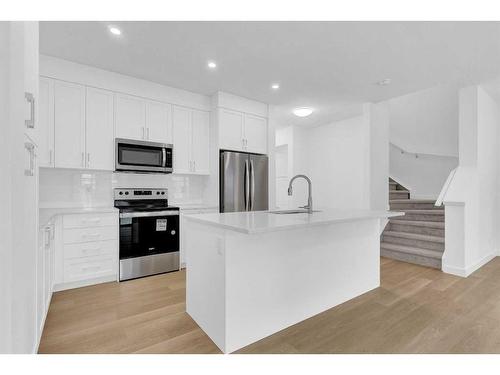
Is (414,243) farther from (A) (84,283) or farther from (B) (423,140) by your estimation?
(A) (84,283)

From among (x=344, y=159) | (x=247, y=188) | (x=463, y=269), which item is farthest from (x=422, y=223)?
(x=247, y=188)

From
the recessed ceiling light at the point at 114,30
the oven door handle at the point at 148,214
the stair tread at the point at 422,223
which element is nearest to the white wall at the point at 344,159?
the stair tread at the point at 422,223

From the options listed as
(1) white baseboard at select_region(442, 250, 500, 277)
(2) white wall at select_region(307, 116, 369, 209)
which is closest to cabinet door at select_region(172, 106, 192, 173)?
(2) white wall at select_region(307, 116, 369, 209)

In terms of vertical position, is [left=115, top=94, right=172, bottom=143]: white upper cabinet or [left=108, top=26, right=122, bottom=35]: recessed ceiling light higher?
[left=108, top=26, right=122, bottom=35]: recessed ceiling light

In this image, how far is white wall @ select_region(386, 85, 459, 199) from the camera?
16.3 ft

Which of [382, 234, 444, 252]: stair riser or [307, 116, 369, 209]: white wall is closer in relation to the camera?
[382, 234, 444, 252]: stair riser

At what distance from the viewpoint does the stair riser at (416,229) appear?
12.9 ft

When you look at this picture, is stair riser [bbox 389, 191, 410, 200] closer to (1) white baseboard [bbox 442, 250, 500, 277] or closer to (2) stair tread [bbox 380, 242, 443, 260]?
(2) stair tread [bbox 380, 242, 443, 260]

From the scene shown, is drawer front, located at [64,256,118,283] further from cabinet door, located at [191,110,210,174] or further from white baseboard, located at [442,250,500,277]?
white baseboard, located at [442,250,500,277]

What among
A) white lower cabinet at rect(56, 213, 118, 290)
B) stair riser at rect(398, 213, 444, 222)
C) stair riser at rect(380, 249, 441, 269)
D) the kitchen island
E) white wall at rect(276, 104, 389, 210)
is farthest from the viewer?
white wall at rect(276, 104, 389, 210)

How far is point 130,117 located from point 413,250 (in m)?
4.41

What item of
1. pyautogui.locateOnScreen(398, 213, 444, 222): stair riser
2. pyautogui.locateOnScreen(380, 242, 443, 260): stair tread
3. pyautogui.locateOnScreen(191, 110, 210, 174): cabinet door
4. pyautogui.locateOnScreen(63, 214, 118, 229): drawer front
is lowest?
pyautogui.locateOnScreen(380, 242, 443, 260): stair tread

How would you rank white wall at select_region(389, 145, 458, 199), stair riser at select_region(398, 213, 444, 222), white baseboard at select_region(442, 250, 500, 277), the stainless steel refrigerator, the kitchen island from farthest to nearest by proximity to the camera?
white wall at select_region(389, 145, 458, 199) → stair riser at select_region(398, 213, 444, 222) → the stainless steel refrigerator → white baseboard at select_region(442, 250, 500, 277) → the kitchen island

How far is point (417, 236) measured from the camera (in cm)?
400
